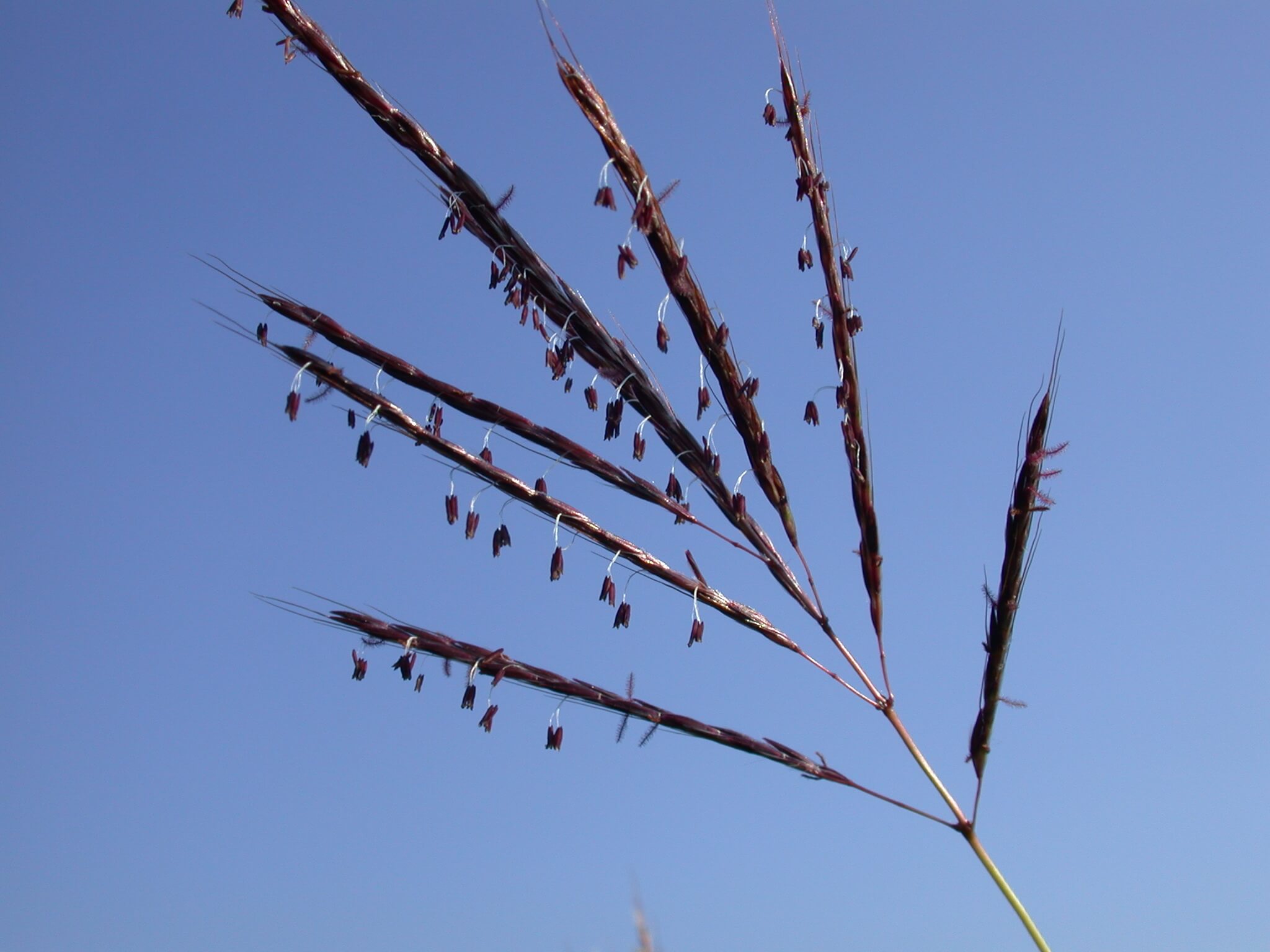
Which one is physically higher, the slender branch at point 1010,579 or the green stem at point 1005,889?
the slender branch at point 1010,579

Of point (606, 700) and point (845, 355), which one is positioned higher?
point (845, 355)

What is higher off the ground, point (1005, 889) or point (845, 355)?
point (845, 355)

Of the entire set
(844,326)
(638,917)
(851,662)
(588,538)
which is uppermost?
(844,326)

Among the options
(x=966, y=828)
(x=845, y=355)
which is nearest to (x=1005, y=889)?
(x=966, y=828)

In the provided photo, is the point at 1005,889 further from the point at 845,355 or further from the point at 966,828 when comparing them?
the point at 845,355

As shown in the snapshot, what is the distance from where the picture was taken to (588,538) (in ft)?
7.58

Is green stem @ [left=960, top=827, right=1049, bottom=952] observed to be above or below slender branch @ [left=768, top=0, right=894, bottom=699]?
below

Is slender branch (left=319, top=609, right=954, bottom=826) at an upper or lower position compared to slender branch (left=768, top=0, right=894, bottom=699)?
lower

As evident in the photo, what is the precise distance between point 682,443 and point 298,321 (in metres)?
0.89

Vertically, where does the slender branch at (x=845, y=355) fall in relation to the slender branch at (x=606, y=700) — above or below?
above

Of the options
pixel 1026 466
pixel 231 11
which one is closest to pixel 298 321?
pixel 231 11

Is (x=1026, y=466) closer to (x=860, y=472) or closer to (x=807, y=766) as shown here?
(x=860, y=472)

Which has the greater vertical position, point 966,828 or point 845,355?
point 845,355

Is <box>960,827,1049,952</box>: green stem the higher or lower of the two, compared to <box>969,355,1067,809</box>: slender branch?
lower
